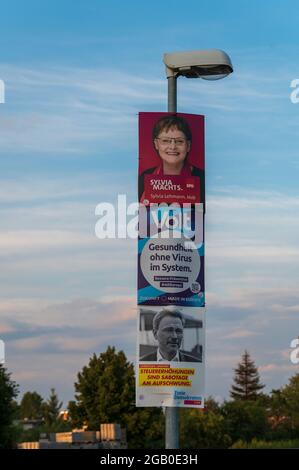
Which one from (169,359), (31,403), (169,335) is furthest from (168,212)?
(31,403)

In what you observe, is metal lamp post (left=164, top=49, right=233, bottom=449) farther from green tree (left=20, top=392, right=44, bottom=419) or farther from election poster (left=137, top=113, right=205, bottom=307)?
green tree (left=20, top=392, right=44, bottom=419)

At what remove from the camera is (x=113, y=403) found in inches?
3219

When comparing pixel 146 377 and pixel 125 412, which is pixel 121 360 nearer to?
pixel 125 412

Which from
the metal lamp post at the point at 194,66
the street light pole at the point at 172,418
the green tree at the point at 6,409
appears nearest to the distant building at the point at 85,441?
the green tree at the point at 6,409

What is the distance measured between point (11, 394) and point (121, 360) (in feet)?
92.0

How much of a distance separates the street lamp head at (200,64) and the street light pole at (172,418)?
0.21m

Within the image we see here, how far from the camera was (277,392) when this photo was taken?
10450 cm

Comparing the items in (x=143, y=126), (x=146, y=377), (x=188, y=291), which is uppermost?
(x=143, y=126)

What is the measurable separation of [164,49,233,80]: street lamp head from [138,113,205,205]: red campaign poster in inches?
30.7

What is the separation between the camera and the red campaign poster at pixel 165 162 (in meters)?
18.0

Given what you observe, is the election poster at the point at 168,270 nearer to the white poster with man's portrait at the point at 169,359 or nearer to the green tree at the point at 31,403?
the white poster with man's portrait at the point at 169,359
